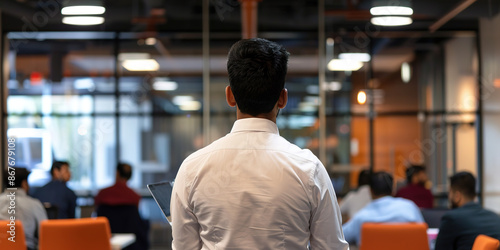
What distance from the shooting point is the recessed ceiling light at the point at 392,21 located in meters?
8.13

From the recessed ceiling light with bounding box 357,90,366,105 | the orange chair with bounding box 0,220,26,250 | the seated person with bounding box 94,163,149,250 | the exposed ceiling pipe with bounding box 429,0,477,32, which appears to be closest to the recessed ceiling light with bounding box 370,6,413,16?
the exposed ceiling pipe with bounding box 429,0,477,32

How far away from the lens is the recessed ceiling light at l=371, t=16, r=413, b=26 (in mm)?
8127

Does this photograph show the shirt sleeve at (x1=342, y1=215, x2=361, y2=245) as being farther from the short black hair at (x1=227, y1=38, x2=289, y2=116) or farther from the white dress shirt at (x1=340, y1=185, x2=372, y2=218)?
the short black hair at (x1=227, y1=38, x2=289, y2=116)

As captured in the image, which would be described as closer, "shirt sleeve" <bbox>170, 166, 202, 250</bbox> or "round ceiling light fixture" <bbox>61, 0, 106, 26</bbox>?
"shirt sleeve" <bbox>170, 166, 202, 250</bbox>

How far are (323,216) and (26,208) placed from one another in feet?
11.7

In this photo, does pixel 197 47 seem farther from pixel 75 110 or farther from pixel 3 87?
pixel 3 87

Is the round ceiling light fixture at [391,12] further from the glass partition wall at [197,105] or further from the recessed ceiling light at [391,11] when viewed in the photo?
the glass partition wall at [197,105]

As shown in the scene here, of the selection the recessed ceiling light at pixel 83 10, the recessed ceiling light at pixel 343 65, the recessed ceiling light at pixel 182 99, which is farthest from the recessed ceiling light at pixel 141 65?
the recessed ceiling light at pixel 343 65

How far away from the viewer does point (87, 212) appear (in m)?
5.52

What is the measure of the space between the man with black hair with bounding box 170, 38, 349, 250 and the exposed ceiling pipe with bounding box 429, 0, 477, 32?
715cm

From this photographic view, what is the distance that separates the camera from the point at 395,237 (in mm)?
3721

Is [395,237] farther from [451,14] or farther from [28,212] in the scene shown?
[451,14]

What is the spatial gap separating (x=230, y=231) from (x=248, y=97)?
0.31 m

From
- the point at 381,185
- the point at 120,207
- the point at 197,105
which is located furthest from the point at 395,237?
the point at 197,105
